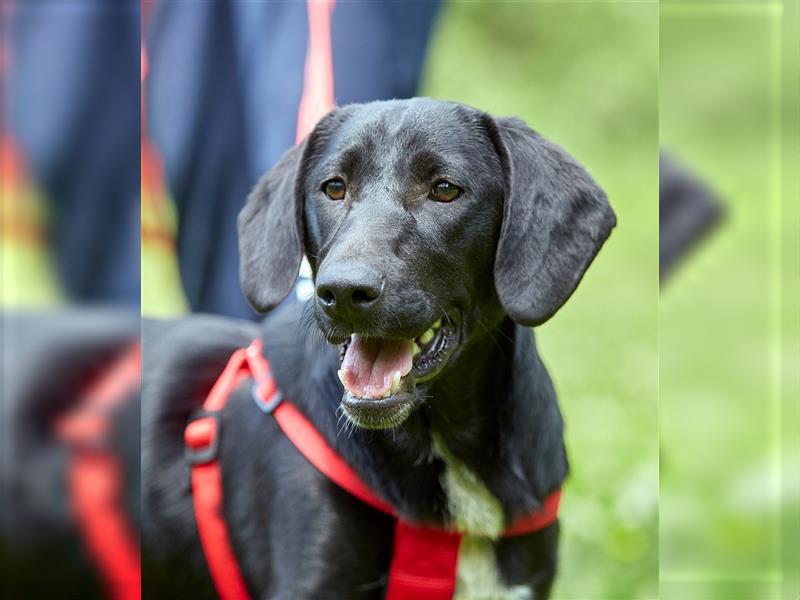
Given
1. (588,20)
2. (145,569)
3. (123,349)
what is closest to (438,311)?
(123,349)

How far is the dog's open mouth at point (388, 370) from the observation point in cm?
219

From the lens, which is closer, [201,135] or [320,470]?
[320,470]

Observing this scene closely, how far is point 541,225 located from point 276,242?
66 centimetres

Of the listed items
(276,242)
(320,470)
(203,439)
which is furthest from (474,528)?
(276,242)

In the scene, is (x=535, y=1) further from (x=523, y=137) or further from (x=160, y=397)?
(x=160, y=397)

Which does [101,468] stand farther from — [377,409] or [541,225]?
[541,225]

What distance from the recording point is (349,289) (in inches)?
80.7

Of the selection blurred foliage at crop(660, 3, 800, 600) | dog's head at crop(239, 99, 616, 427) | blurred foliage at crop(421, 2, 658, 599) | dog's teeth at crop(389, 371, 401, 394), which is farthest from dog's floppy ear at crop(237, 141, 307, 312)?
blurred foliage at crop(660, 3, 800, 600)

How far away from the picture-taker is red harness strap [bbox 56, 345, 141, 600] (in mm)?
1981

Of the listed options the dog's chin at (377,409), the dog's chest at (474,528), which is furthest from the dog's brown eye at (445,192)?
the dog's chest at (474,528)

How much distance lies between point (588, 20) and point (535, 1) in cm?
17

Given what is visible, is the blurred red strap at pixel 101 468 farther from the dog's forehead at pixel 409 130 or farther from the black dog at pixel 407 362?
the dog's forehead at pixel 409 130

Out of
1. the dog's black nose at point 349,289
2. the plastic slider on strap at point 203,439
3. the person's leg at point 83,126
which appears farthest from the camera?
the plastic slider on strap at point 203,439

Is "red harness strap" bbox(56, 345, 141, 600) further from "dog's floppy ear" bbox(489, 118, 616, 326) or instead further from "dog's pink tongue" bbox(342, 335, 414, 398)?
"dog's floppy ear" bbox(489, 118, 616, 326)
